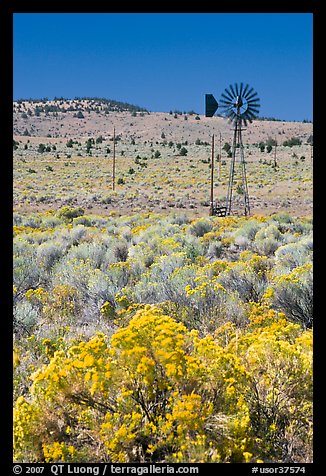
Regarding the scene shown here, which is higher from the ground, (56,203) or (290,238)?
(56,203)

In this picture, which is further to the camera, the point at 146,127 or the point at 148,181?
the point at 146,127

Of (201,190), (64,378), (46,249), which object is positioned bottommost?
(64,378)

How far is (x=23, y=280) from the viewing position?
6871mm

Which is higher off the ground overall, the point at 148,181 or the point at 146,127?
the point at 146,127

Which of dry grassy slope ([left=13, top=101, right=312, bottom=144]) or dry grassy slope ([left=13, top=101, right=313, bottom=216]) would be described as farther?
dry grassy slope ([left=13, top=101, right=312, bottom=144])

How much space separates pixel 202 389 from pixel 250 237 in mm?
8672

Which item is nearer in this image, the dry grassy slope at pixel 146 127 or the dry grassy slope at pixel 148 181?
the dry grassy slope at pixel 148 181

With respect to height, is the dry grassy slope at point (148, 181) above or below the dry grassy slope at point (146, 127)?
below

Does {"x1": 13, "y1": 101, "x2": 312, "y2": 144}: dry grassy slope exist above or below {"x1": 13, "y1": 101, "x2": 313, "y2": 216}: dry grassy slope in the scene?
above
